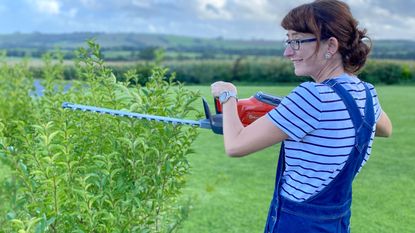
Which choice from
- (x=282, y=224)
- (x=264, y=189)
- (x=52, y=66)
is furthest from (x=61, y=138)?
(x=264, y=189)

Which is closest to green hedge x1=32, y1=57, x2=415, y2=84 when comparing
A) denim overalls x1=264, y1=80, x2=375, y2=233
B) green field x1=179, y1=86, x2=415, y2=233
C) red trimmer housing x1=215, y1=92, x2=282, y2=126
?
green field x1=179, y1=86, x2=415, y2=233

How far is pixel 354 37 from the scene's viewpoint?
7.47 ft

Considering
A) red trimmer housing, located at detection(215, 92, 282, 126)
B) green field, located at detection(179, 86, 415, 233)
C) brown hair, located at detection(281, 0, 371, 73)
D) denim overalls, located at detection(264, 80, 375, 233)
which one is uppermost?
brown hair, located at detection(281, 0, 371, 73)

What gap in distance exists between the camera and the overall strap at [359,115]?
2.17 m

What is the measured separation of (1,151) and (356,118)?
162 cm

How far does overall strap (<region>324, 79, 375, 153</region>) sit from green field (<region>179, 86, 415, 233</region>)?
1.84 m

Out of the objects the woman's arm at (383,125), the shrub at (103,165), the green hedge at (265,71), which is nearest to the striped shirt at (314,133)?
the woman's arm at (383,125)

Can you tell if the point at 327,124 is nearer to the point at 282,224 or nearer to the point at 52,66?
the point at 282,224

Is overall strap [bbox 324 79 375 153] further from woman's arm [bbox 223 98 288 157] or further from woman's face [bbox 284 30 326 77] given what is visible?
woman's arm [bbox 223 98 288 157]

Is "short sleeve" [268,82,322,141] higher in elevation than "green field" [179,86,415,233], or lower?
higher

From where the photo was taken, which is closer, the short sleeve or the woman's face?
the short sleeve

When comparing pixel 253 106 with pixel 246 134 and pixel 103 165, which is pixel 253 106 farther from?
pixel 103 165

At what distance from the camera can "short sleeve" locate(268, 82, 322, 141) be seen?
6.98ft

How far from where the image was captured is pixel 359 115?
7.23 feet
